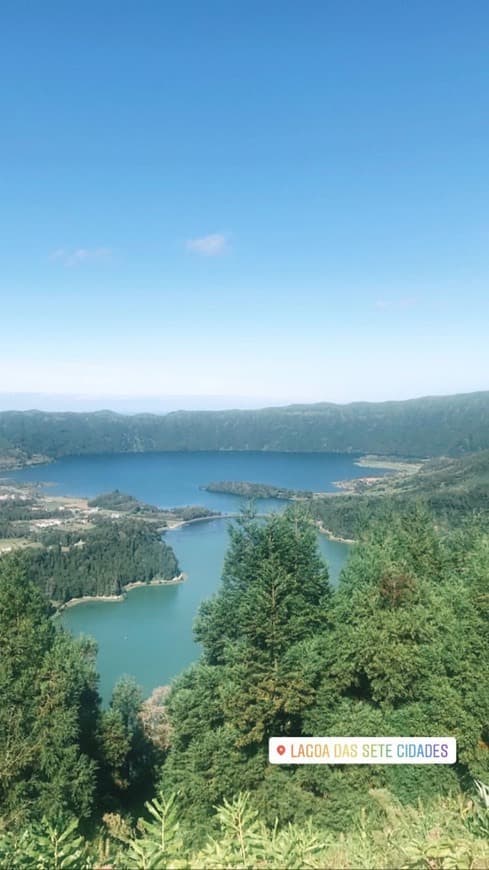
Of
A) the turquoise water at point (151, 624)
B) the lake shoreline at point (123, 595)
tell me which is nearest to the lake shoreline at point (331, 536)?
the turquoise water at point (151, 624)

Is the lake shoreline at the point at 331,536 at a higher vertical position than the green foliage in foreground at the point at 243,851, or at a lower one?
lower

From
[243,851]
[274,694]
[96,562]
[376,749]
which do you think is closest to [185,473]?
[96,562]

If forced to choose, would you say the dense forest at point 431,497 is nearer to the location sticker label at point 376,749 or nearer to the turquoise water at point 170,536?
the turquoise water at point 170,536

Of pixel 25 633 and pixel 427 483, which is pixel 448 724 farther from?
pixel 427 483

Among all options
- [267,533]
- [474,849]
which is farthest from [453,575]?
[474,849]

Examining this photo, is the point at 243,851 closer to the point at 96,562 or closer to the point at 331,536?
the point at 96,562

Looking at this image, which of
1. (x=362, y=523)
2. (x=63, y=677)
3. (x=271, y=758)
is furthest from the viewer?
(x=362, y=523)
